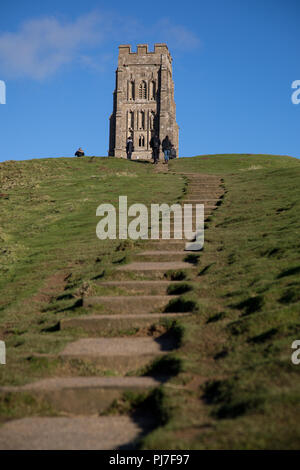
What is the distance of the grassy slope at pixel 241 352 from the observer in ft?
14.3

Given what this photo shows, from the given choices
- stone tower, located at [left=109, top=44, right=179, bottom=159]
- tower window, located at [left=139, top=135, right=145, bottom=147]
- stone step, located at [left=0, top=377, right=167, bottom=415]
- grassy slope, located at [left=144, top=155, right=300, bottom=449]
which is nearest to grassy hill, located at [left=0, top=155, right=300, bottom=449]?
grassy slope, located at [left=144, top=155, right=300, bottom=449]

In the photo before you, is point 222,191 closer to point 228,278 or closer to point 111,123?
point 228,278

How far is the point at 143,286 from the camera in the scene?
9172mm

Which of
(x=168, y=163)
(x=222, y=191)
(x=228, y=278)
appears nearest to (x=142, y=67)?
(x=168, y=163)

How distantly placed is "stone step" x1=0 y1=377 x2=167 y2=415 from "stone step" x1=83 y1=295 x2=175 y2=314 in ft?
7.94

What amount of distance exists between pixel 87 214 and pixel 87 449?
1419 centimetres

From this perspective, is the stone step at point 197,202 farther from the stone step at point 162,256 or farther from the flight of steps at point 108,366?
the flight of steps at point 108,366

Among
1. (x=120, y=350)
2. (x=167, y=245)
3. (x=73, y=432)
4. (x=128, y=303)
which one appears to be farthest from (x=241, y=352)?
(x=167, y=245)

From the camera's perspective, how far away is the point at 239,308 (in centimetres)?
737

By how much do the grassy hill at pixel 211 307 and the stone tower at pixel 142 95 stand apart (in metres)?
78.9

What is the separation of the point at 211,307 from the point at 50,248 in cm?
754

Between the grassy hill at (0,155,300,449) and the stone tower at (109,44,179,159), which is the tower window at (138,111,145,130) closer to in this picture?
the stone tower at (109,44,179,159)
